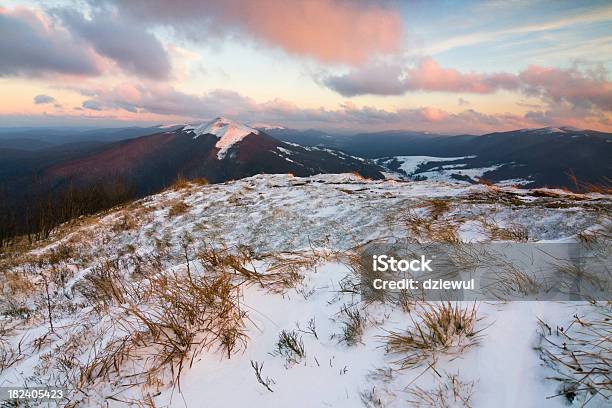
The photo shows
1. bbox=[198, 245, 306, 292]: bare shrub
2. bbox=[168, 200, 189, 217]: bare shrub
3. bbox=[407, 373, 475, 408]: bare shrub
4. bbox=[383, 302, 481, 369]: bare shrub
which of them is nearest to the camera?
bbox=[407, 373, 475, 408]: bare shrub

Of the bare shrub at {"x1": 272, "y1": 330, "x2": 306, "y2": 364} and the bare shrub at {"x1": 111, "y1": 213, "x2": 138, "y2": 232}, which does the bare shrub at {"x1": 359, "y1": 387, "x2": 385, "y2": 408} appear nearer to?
the bare shrub at {"x1": 272, "y1": 330, "x2": 306, "y2": 364}

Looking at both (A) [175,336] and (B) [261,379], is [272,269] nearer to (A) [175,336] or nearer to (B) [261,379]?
(A) [175,336]

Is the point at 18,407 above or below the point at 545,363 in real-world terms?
below

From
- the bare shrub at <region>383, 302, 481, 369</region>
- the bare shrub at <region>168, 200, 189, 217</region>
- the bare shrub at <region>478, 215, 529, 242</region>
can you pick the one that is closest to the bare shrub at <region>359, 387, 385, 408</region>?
the bare shrub at <region>383, 302, 481, 369</region>

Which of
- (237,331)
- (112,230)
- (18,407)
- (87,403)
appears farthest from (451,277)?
(112,230)

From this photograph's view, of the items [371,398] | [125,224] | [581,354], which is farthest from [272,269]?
[125,224]

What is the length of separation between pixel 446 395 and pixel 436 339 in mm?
428

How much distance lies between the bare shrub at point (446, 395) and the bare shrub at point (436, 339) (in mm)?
215

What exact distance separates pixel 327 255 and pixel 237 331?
7.08 feet

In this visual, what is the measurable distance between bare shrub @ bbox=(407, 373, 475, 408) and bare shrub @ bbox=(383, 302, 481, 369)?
8.5 inches

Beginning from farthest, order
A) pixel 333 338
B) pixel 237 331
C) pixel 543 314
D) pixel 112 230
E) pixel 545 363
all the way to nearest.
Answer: pixel 112 230 < pixel 237 331 < pixel 333 338 < pixel 543 314 < pixel 545 363

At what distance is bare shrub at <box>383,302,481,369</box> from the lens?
7.52ft

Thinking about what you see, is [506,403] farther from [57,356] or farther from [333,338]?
[57,356]

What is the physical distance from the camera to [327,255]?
4.86 m
